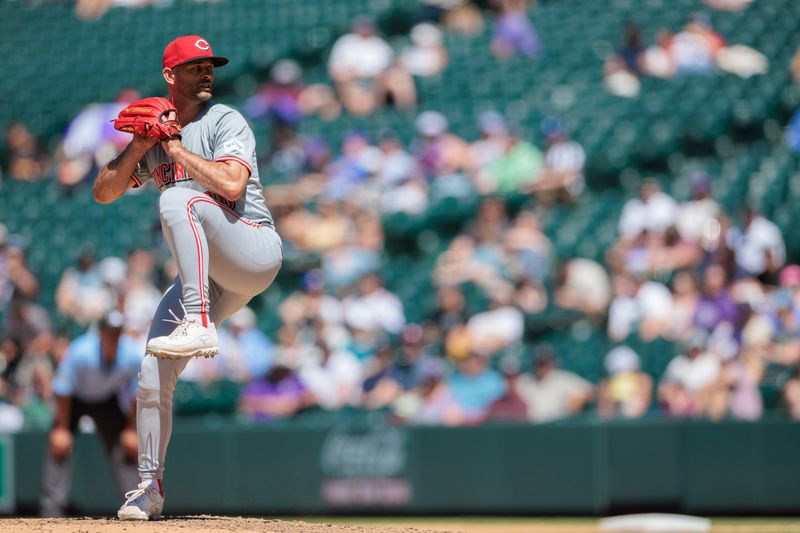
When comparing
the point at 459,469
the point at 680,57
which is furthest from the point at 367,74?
the point at 459,469

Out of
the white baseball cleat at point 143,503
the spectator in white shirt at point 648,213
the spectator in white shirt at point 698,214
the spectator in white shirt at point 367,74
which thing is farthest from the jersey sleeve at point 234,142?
the spectator in white shirt at point 367,74

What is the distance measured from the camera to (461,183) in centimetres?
1199

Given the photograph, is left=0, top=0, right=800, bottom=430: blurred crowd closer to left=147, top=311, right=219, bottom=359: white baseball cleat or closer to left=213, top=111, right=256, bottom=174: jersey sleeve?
left=213, top=111, right=256, bottom=174: jersey sleeve

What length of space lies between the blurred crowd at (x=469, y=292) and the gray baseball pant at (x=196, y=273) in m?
4.96

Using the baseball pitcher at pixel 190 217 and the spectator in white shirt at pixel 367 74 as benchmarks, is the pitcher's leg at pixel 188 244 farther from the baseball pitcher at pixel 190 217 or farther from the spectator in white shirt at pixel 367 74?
the spectator in white shirt at pixel 367 74

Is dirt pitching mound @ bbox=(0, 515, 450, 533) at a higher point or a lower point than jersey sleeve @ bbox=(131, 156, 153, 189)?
lower

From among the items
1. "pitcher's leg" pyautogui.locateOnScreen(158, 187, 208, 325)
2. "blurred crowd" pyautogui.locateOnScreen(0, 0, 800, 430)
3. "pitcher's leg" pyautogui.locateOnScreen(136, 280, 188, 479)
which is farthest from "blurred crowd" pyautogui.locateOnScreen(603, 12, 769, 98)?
"pitcher's leg" pyautogui.locateOnScreen(158, 187, 208, 325)

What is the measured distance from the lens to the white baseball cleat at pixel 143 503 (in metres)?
4.95

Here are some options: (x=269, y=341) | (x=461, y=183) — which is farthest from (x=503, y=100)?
(x=269, y=341)

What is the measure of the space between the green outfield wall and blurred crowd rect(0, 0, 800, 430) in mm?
174

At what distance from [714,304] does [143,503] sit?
19.3 ft

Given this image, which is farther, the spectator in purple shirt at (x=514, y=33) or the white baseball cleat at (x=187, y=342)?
the spectator in purple shirt at (x=514, y=33)

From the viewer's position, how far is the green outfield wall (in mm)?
9461

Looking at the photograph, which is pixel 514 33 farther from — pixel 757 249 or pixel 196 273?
pixel 196 273
